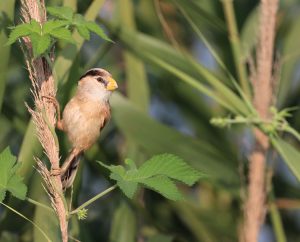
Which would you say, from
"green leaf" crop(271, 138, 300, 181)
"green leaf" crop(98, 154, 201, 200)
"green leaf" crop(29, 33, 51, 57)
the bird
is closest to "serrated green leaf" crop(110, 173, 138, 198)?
"green leaf" crop(98, 154, 201, 200)

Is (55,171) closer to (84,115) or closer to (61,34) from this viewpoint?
(61,34)

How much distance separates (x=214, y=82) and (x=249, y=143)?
12.0 inches

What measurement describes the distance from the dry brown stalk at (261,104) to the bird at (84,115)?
63 cm

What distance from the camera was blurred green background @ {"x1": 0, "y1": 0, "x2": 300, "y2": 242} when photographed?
278 cm

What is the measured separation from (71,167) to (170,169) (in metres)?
0.65

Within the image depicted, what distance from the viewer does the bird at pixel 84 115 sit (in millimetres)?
2521

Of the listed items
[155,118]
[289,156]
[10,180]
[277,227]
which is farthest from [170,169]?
[155,118]

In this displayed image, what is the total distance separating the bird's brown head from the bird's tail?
245 millimetres

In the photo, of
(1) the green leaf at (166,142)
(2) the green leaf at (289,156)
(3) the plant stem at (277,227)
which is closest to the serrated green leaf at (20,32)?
(2) the green leaf at (289,156)

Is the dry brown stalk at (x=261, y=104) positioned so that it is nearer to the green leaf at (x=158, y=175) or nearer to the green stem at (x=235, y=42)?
the green stem at (x=235, y=42)

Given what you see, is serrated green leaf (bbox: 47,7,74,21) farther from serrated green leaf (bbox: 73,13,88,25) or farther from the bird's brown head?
the bird's brown head

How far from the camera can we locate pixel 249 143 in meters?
3.08

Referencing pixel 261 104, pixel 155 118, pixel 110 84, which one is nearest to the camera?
pixel 110 84

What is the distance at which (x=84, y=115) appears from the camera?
2.61 meters
